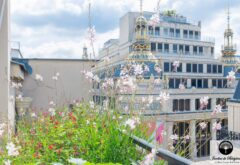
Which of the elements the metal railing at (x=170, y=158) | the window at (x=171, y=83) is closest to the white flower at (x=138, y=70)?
the metal railing at (x=170, y=158)

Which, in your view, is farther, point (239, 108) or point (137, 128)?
point (239, 108)

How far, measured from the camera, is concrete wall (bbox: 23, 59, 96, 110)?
7.74 meters

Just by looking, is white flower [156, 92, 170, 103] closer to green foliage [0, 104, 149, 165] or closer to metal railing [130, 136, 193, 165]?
green foliage [0, 104, 149, 165]

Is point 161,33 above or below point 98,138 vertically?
above

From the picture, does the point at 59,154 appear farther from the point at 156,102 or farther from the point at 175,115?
the point at 175,115

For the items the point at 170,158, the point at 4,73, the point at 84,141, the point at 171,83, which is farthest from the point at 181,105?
the point at 170,158

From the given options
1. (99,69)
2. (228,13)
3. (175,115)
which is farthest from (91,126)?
(228,13)

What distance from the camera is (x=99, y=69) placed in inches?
171

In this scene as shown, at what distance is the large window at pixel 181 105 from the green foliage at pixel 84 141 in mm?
21994

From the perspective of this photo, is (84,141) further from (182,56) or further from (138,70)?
(182,56)

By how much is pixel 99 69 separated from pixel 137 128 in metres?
1.97

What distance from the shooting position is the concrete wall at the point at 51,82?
7.74m

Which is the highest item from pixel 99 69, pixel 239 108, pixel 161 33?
pixel 161 33

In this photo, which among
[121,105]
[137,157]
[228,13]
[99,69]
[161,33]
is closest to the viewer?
[137,157]
